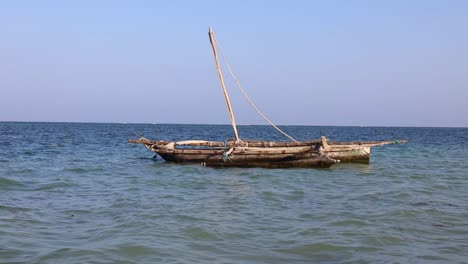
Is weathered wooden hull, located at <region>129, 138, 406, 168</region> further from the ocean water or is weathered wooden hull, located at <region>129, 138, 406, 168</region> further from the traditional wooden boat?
the ocean water

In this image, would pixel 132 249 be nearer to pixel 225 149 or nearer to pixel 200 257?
pixel 200 257

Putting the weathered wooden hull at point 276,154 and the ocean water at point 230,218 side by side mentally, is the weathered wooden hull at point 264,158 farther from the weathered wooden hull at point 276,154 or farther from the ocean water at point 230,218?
the ocean water at point 230,218

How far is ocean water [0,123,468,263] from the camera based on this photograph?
6.60m

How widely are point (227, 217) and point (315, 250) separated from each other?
251cm

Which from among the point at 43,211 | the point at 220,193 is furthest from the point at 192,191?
the point at 43,211

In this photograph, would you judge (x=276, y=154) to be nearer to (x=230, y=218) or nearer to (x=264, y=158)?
(x=264, y=158)

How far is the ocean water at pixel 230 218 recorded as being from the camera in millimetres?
6598

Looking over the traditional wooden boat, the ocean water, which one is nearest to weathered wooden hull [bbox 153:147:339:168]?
the traditional wooden boat

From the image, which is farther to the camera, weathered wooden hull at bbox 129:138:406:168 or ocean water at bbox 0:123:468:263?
weathered wooden hull at bbox 129:138:406:168

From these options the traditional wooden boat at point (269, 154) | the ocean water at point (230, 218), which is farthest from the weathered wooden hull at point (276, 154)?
the ocean water at point (230, 218)

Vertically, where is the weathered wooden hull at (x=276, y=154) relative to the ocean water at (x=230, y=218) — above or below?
above

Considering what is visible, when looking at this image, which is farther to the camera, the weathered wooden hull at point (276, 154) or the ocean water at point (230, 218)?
the weathered wooden hull at point (276, 154)

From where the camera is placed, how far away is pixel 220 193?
12.1 m

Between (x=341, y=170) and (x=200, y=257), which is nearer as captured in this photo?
(x=200, y=257)
